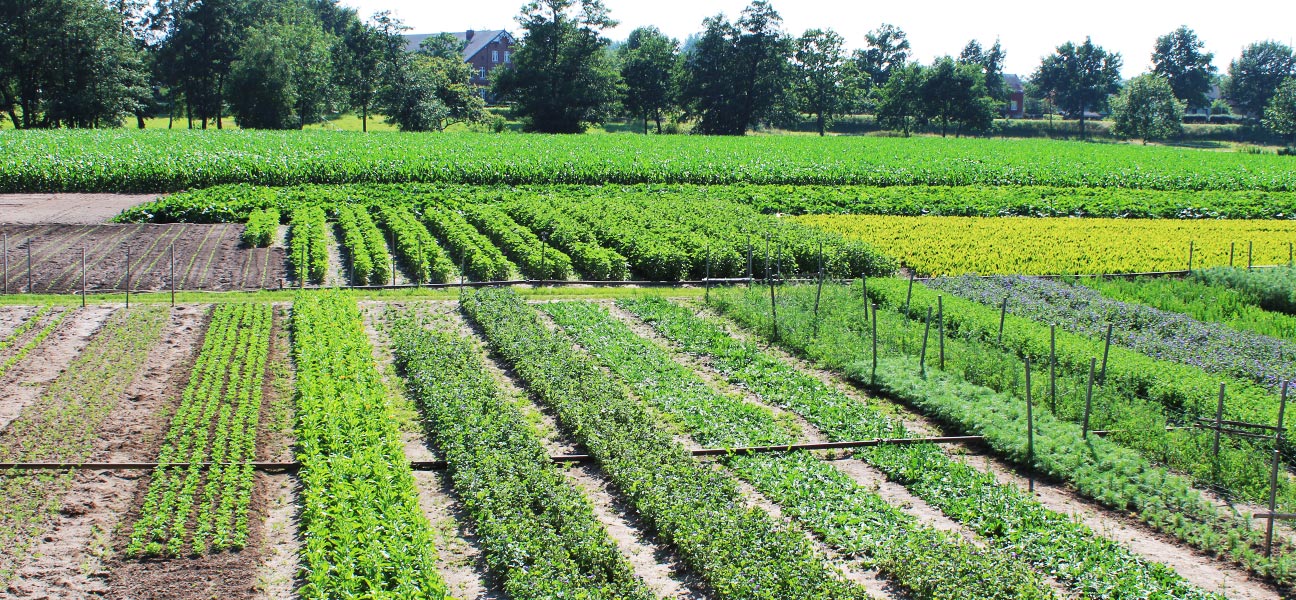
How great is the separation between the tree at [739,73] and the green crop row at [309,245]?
67.8 meters

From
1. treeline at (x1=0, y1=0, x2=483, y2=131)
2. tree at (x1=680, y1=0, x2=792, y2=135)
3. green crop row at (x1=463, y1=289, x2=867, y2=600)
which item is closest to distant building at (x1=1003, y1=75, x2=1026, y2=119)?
tree at (x1=680, y1=0, x2=792, y2=135)

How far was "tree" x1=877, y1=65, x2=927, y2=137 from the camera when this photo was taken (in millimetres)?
102062

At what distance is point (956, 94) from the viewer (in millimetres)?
100938

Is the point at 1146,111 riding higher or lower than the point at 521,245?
higher

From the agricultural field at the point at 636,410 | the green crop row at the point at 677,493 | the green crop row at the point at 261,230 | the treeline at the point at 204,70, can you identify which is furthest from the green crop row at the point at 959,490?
the treeline at the point at 204,70

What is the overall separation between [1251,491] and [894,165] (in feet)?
140

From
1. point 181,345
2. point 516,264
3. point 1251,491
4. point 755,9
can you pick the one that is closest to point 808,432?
point 1251,491

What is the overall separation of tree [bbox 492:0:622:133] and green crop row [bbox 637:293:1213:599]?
7109cm

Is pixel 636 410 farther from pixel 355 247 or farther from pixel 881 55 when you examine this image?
pixel 881 55

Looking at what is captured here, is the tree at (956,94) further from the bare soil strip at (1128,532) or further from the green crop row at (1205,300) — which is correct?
the bare soil strip at (1128,532)

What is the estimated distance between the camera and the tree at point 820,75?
105 meters

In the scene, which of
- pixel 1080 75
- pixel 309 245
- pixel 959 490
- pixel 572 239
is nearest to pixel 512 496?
pixel 959 490

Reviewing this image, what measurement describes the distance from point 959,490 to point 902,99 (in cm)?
9660

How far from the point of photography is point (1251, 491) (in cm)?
1220
